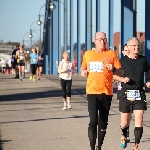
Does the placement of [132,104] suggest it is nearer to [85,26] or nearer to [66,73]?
[66,73]

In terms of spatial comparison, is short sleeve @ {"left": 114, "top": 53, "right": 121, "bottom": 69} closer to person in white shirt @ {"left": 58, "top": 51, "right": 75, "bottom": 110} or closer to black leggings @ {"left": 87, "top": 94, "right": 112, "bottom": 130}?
black leggings @ {"left": 87, "top": 94, "right": 112, "bottom": 130}

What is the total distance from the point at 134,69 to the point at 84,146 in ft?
4.49

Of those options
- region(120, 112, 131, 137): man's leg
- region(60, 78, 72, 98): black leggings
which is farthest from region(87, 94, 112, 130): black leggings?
region(60, 78, 72, 98): black leggings

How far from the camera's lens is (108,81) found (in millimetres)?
8703

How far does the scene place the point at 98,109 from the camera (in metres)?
8.73

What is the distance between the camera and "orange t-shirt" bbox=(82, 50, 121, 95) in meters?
8.64

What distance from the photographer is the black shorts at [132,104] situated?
29.3 ft

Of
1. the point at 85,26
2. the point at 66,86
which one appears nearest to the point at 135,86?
the point at 66,86

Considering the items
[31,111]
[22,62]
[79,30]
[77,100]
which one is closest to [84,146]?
[31,111]

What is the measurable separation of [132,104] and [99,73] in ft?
2.37

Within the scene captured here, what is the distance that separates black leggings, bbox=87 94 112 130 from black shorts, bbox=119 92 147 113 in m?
0.39

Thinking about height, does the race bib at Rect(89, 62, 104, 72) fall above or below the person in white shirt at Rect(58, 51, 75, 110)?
above

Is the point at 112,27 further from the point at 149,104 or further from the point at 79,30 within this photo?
the point at 149,104

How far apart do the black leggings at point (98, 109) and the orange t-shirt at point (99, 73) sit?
0.07 metres
